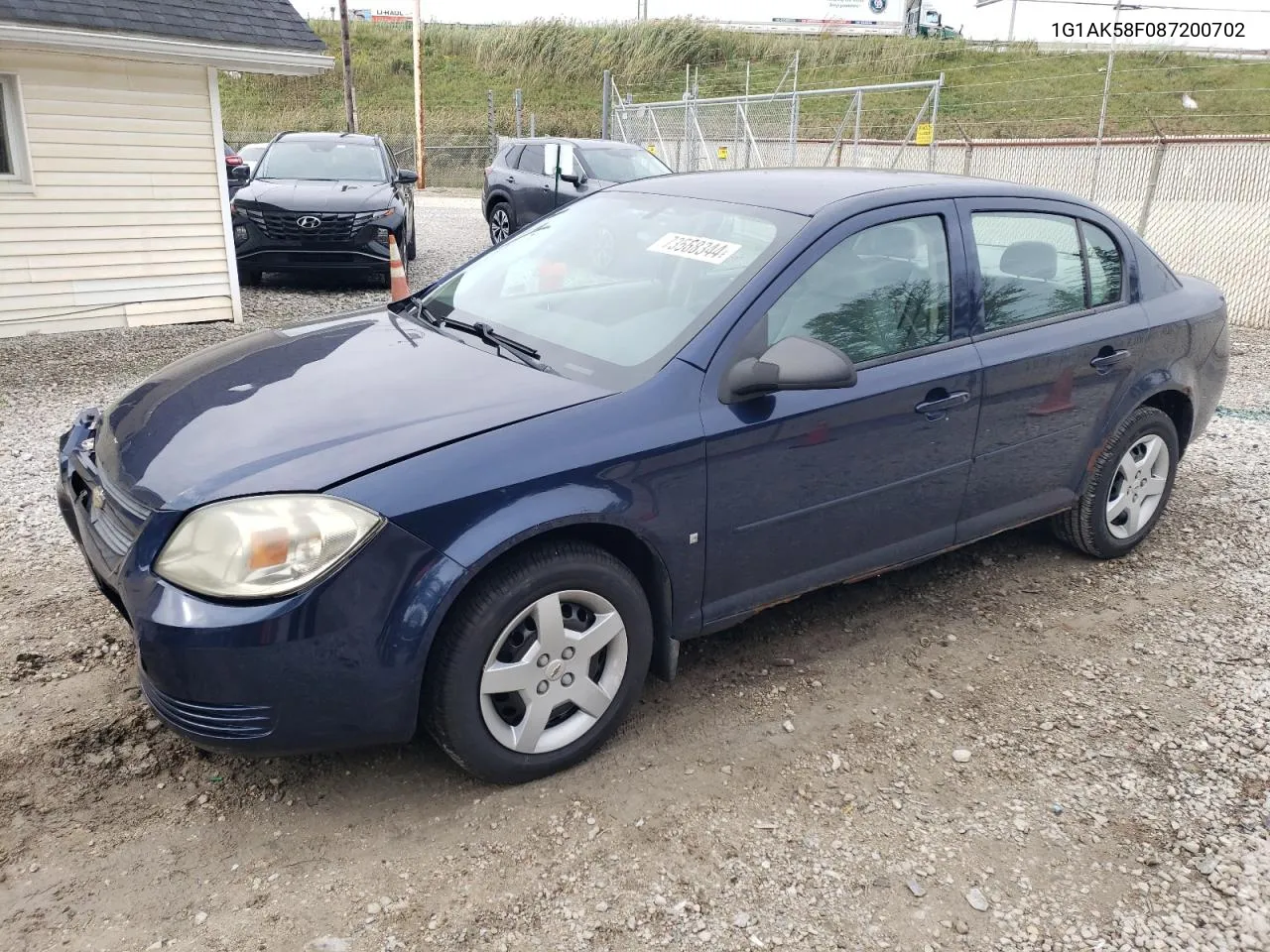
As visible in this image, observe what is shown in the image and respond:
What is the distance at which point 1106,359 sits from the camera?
4.06m

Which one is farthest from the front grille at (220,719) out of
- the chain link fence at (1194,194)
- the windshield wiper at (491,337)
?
the chain link fence at (1194,194)

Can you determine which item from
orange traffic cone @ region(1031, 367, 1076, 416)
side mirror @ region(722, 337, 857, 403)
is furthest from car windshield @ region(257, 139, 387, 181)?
side mirror @ region(722, 337, 857, 403)

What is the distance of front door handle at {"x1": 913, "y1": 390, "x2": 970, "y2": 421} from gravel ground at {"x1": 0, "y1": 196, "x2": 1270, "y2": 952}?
0.90 metres

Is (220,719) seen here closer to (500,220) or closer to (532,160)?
(532,160)

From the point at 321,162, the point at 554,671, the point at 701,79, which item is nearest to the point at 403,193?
the point at 321,162

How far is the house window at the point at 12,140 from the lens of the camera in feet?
26.8

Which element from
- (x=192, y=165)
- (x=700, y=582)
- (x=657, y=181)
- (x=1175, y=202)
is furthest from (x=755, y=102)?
(x=700, y=582)

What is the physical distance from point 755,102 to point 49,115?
13.1 m

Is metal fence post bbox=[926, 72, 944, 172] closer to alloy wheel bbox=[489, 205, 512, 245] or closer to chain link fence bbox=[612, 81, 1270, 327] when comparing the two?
chain link fence bbox=[612, 81, 1270, 327]

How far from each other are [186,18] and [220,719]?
8293mm

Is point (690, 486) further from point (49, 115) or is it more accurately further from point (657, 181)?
point (49, 115)

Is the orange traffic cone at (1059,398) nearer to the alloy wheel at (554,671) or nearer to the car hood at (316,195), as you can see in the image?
the alloy wheel at (554,671)

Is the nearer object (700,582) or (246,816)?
(246,816)

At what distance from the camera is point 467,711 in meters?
2.66
